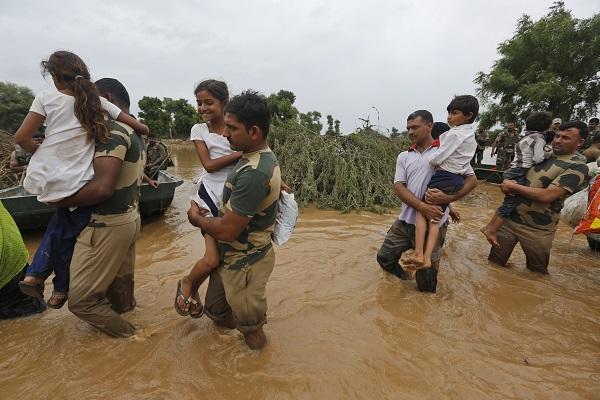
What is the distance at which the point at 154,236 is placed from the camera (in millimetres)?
5266

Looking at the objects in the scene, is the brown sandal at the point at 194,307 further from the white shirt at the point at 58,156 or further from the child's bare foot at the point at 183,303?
the white shirt at the point at 58,156

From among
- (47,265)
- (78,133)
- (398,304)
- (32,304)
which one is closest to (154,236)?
(32,304)

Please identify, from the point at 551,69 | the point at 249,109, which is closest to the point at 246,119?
the point at 249,109

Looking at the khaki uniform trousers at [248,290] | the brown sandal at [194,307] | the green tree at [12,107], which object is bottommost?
the brown sandal at [194,307]

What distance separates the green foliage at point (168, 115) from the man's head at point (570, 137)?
33.2 meters

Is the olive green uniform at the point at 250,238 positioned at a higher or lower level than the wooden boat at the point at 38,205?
higher

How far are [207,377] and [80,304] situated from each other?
944mm

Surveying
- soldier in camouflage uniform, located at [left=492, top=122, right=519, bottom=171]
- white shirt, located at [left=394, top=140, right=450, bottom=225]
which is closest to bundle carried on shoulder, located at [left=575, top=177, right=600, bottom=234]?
white shirt, located at [left=394, top=140, right=450, bottom=225]

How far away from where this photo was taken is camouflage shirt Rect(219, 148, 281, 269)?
176 cm

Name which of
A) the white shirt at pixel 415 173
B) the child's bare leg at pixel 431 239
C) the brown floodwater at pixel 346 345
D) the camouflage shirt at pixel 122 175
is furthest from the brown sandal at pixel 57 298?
the white shirt at pixel 415 173

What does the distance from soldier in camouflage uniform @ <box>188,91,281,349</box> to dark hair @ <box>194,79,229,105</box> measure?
50cm

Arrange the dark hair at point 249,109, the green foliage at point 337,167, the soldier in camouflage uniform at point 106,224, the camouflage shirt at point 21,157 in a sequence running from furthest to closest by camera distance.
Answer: the green foliage at point 337,167 < the camouflage shirt at point 21,157 < the soldier in camouflage uniform at point 106,224 < the dark hair at point 249,109

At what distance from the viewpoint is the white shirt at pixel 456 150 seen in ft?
9.33

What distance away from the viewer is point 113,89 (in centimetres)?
236
